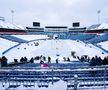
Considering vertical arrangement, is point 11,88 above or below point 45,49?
below

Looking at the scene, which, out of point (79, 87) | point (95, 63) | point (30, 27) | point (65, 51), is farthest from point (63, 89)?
point (30, 27)

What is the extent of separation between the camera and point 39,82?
9.53 meters

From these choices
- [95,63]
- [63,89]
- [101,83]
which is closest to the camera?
[63,89]

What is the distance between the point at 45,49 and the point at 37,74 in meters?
30.3

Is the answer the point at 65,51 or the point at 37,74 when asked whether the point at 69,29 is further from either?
the point at 37,74

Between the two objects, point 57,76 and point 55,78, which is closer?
point 55,78

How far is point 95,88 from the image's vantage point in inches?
332

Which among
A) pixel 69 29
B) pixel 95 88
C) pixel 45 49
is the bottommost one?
pixel 95 88

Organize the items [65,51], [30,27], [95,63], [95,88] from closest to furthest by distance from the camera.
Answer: [95,88]
[95,63]
[65,51]
[30,27]

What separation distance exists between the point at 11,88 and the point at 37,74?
310 centimetres

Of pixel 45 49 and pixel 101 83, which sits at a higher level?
pixel 45 49

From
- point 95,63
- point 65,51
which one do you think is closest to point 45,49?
point 65,51

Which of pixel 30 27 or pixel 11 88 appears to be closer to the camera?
pixel 11 88

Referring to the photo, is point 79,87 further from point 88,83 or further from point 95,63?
point 95,63
